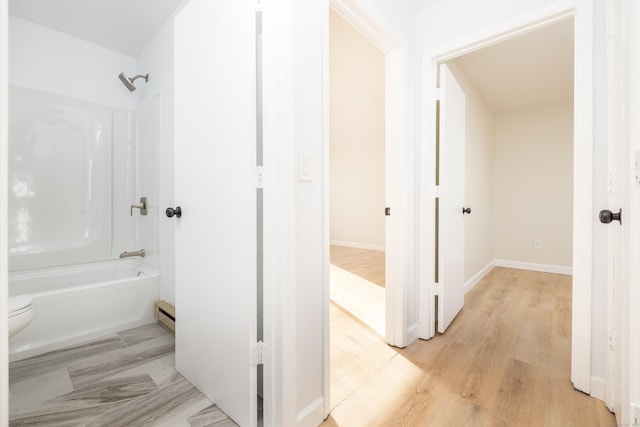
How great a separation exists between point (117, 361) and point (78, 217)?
4.71ft

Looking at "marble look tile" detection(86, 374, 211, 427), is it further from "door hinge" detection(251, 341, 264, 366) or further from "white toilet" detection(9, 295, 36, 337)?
"white toilet" detection(9, 295, 36, 337)

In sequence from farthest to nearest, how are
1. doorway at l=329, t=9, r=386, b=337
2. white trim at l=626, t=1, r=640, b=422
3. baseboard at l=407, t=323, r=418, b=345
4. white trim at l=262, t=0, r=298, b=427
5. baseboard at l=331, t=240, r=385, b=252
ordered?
baseboard at l=331, t=240, r=385, b=252 < doorway at l=329, t=9, r=386, b=337 < baseboard at l=407, t=323, r=418, b=345 < white trim at l=262, t=0, r=298, b=427 < white trim at l=626, t=1, r=640, b=422

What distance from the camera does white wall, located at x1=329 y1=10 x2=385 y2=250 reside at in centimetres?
372

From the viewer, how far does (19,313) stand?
1276 millimetres

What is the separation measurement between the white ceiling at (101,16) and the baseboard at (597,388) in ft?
11.3

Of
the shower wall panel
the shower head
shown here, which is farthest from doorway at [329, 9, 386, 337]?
the shower wall panel

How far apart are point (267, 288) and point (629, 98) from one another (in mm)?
1378

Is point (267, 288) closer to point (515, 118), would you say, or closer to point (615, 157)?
point (615, 157)

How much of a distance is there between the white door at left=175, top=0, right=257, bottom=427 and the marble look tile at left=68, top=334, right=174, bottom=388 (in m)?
0.33

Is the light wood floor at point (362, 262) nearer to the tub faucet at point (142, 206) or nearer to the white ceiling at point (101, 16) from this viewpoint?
the tub faucet at point (142, 206)

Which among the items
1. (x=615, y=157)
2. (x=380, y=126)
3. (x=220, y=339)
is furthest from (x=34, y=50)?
(x=380, y=126)

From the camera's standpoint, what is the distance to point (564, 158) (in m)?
3.74

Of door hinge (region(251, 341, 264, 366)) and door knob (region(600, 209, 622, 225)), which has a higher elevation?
door knob (region(600, 209, 622, 225))

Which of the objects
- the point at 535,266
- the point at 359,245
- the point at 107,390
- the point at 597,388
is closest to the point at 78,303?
the point at 107,390
